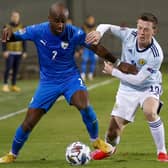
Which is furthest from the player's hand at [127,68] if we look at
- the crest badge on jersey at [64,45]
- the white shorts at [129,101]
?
the crest badge on jersey at [64,45]

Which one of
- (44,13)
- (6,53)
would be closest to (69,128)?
(6,53)

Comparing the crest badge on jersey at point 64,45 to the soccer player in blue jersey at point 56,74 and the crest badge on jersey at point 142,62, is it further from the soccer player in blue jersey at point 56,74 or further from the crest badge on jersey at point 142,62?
the crest badge on jersey at point 142,62

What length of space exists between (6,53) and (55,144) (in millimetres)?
11238

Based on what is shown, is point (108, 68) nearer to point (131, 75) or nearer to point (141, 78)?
point (131, 75)

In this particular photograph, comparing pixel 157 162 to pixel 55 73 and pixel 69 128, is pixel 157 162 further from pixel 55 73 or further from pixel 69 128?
pixel 69 128

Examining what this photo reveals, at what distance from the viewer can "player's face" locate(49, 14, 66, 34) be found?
401 inches

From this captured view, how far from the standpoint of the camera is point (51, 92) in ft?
34.1

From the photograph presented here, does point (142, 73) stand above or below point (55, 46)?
below

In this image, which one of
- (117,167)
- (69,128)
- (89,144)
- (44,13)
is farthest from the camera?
(44,13)

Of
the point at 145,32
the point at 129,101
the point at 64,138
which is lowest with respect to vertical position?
the point at 64,138

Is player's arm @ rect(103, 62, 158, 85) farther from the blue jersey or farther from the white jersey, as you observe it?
the blue jersey

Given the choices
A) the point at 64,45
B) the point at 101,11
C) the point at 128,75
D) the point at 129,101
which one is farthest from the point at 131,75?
the point at 101,11

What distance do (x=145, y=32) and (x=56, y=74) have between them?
138 centimetres

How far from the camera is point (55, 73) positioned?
34.4 ft
